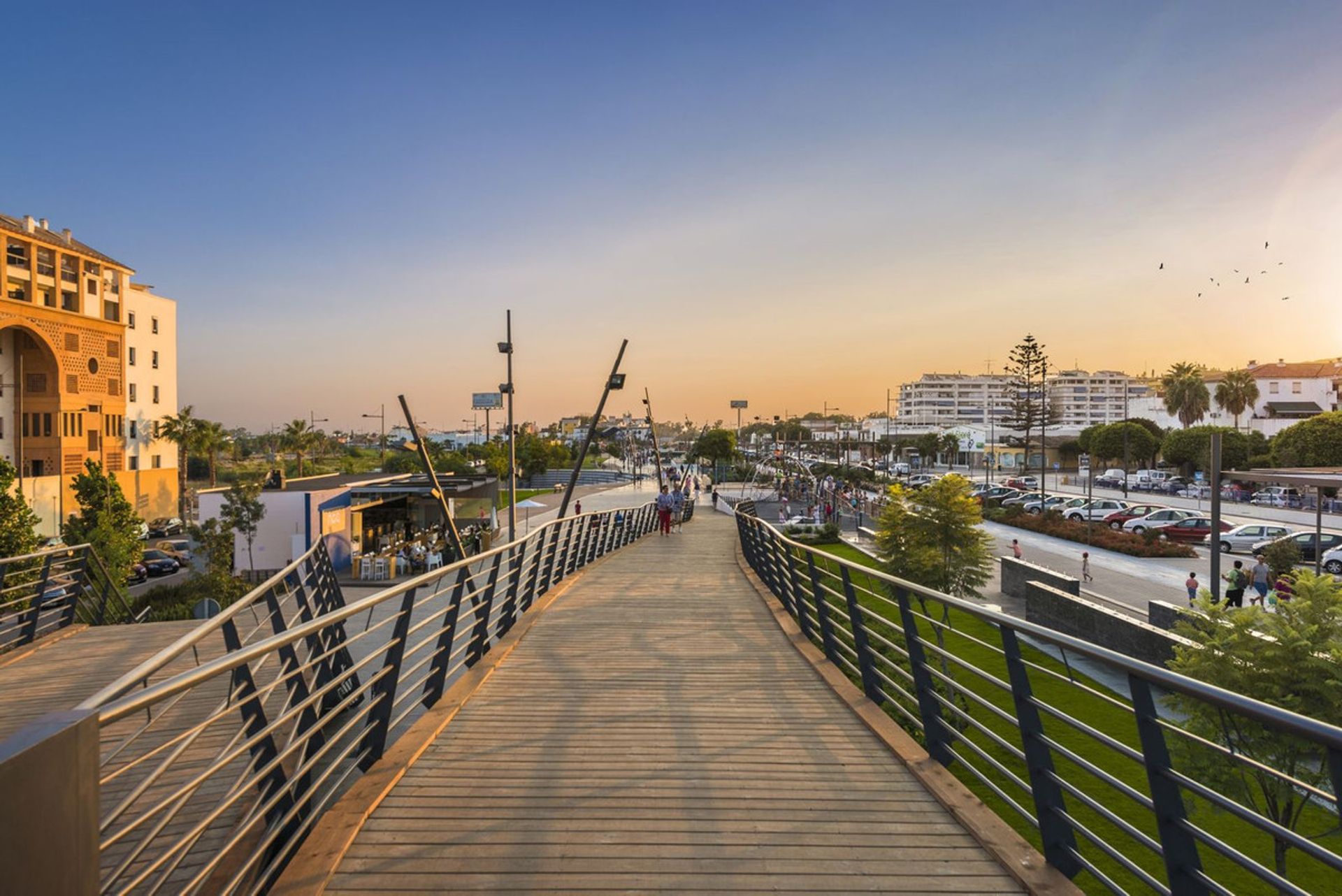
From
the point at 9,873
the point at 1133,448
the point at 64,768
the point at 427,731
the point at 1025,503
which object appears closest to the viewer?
the point at 9,873

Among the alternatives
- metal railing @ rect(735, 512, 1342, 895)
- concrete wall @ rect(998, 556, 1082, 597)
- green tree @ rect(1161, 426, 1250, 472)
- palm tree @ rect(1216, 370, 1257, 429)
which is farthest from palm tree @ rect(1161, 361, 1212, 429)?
metal railing @ rect(735, 512, 1342, 895)

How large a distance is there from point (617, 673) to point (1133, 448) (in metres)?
85.3

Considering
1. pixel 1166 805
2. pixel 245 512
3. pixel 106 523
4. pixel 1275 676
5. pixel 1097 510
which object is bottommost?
pixel 1097 510

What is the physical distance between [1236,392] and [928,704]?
88.0 meters

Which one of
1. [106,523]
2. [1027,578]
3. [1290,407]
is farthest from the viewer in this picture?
[1290,407]

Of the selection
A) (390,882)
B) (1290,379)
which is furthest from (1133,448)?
(390,882)

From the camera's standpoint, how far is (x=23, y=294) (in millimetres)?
42375

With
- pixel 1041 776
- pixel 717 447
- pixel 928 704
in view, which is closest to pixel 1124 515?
pixel 928 704

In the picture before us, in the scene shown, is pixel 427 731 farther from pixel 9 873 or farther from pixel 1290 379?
pixel 1290 379

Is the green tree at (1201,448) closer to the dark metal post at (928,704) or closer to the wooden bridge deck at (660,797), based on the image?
the wooden bridge deck at (660,797)

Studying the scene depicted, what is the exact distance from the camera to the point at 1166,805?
2.58m

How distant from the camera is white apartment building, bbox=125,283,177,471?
52438 mm

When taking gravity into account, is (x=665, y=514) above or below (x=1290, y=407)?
below

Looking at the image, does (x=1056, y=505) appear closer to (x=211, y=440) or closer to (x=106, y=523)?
(x=106, y=523)
